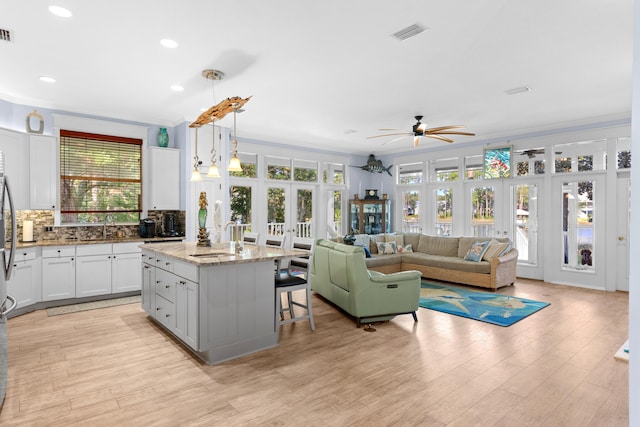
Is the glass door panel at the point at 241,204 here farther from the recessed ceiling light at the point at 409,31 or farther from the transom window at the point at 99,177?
the recessed ceiling light at the point at 409,31

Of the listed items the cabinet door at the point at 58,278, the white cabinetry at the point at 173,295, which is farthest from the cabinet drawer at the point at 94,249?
the white cabinetry at the point at 173,295

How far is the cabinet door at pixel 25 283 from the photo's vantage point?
182 inches

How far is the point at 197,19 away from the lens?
10.1 feet

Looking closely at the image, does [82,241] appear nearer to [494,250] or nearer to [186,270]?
[186,270]

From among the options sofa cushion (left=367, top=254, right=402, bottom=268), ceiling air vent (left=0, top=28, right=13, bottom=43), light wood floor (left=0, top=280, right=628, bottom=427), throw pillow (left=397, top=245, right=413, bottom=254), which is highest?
ceiling air vent (left=0, top=28, right=13, bottom=43)

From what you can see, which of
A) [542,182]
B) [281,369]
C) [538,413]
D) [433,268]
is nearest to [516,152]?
[542,182]

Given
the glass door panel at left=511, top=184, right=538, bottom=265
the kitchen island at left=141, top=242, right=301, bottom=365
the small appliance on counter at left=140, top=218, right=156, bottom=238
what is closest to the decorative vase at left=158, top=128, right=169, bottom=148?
the small appliance on counter at left=140, top=218, right=156, bottom=238

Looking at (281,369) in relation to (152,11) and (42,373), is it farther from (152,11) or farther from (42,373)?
(152,11)

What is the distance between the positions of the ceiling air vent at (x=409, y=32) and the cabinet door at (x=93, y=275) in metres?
4.90

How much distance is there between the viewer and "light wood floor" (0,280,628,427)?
2.50 meters

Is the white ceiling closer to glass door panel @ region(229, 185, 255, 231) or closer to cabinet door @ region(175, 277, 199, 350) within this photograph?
glass door panel @ region(229, 185, 255, 231)

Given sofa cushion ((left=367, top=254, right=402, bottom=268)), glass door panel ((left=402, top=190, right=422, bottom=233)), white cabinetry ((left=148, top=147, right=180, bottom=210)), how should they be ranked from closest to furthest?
white cabinetry ((left=148, top=147, right=180, bottom=210)) < sofa cushion ((left=367, top=254, right=402, bottom=268)) < glass door panel ((left=402, top=190, right=422, bottom=233))

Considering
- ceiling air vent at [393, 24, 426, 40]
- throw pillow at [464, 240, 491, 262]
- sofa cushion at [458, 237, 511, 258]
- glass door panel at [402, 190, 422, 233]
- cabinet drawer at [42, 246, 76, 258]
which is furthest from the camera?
glass door panel at [402, 190, 422, 233]

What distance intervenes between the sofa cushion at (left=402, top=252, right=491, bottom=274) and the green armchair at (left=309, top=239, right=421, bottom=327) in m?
2.47
